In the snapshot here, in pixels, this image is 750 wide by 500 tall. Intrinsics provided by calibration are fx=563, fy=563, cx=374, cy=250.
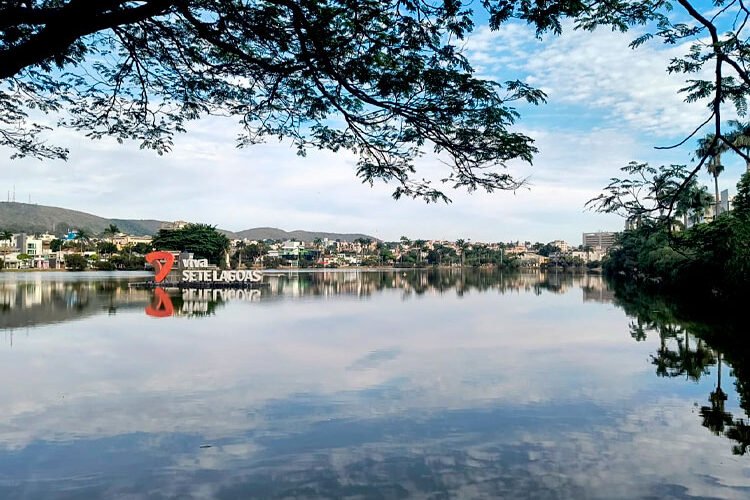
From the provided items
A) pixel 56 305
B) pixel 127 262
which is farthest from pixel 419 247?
pixel 56 305

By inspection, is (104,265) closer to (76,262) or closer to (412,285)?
(76,262)

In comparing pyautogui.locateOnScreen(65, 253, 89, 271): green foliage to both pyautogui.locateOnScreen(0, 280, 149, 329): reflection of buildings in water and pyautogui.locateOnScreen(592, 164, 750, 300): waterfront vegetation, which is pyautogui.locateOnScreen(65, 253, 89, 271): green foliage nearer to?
pyautogui.locateOnScreen(0, 280, 149, 329): reflection of buildings in water

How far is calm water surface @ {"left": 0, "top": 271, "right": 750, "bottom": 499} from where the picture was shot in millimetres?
5355

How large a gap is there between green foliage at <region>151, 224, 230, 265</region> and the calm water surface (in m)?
41.5

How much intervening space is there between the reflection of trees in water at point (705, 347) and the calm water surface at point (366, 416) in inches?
3.1

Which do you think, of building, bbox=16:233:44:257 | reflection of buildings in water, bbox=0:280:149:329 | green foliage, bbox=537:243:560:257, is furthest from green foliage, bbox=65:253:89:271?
green foliage, bbox=537:243:560:257

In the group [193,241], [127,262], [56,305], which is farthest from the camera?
[127,262]

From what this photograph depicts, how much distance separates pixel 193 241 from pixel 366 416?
52003 mm

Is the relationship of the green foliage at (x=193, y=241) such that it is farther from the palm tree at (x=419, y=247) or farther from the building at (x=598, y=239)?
the building at (x=598, y=239)

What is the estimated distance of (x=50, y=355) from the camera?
1166 centimetres

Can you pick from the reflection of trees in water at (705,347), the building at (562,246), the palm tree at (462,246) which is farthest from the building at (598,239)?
the reflection of trees in water at (705,347)

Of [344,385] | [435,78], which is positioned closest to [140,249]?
[344,385]

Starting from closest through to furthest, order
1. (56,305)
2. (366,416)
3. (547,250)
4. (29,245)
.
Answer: (366,416), (56,305), (29,245), (547,250)

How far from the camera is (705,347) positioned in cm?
1306
